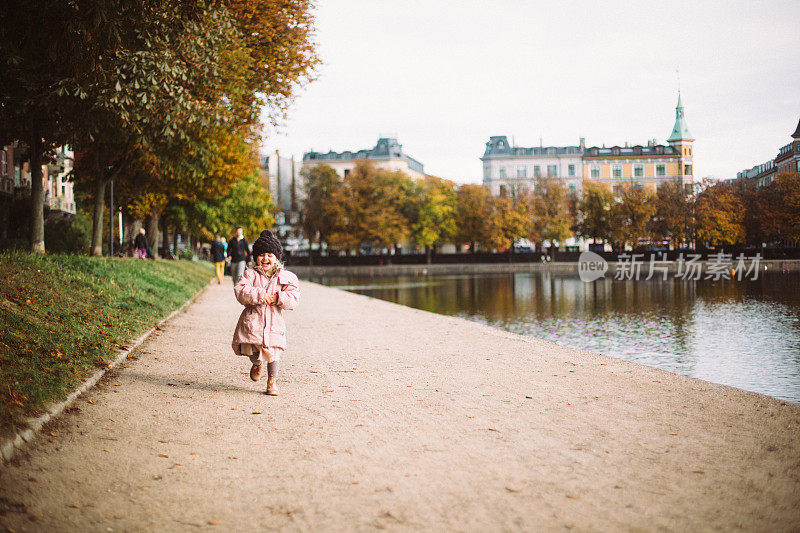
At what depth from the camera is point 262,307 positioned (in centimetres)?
769

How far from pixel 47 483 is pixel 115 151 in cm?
2189

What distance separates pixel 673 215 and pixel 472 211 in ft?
68.6

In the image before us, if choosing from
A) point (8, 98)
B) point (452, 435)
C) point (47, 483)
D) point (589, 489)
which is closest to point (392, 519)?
point (589, 489)

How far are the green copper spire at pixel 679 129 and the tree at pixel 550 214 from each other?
125ft

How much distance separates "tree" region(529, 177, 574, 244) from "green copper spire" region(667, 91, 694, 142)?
38.2 meters

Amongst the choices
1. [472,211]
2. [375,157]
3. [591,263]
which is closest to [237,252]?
[591,263]

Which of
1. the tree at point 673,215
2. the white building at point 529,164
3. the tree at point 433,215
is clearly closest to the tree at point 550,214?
the tree at point 433,215

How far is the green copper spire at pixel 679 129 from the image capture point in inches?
4343

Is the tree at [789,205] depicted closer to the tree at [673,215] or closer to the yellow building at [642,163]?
the tree at [673,215]

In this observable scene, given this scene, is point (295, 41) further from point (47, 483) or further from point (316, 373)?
point (47, 483)

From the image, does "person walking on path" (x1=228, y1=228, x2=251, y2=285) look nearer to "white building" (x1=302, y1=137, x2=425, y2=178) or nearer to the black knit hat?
the black knit hat

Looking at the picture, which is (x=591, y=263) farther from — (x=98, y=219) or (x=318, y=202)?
(x=98, y=219)

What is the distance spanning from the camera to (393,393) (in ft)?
25.8

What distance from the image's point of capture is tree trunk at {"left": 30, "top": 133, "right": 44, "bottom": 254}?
1934cm
